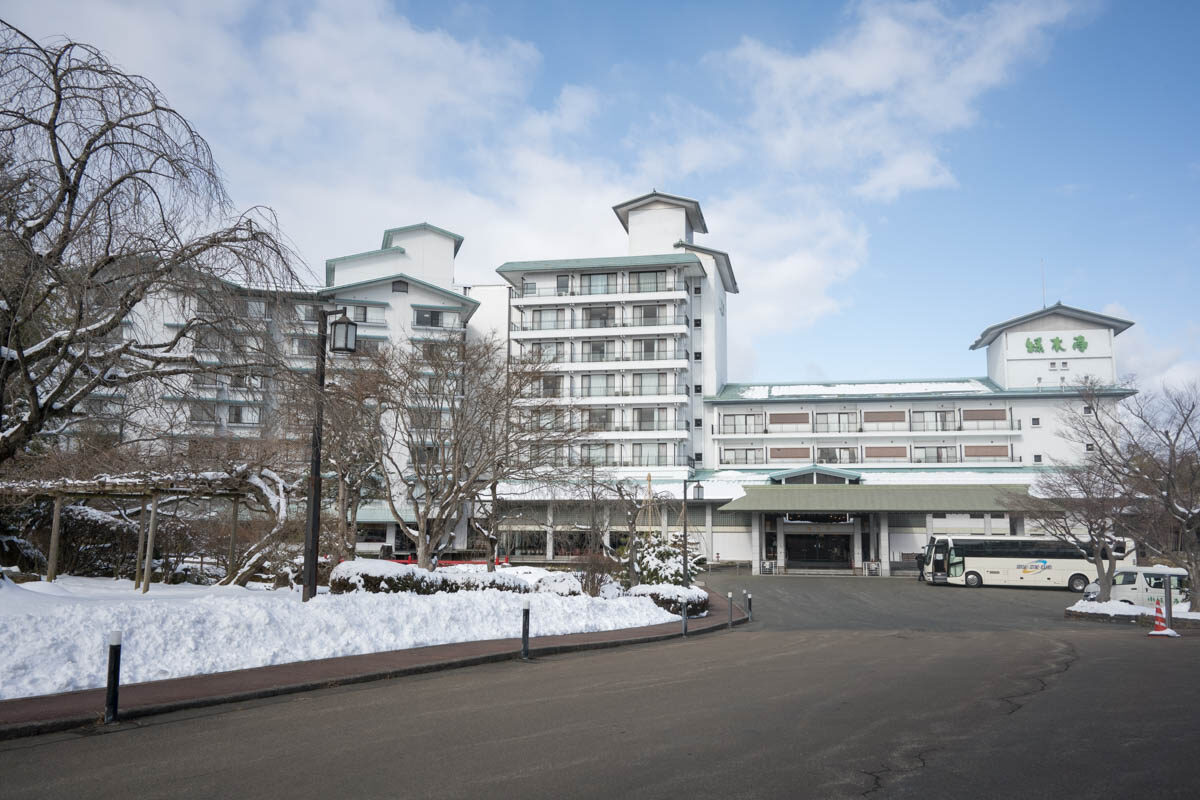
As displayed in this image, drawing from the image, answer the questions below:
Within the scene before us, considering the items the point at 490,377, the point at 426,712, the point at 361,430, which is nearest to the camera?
the point at 426,712

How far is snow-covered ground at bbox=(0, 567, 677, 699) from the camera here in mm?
10039

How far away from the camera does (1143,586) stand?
35781 millimetres

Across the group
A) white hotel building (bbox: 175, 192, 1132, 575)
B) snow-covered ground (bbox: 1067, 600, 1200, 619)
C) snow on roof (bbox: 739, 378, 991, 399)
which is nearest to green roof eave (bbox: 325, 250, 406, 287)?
white hotel building (bbox: 175, 192, 1132, 575)

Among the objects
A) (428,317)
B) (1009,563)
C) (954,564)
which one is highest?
(428,317)

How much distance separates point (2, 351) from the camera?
9688 millimetres

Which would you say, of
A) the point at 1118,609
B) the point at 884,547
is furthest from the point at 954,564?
the point at 1118,609

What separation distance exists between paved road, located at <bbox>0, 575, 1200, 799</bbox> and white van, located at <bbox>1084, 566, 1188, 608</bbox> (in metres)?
23.9

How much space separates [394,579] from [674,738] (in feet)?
38.3

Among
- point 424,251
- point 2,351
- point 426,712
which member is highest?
point 424,251

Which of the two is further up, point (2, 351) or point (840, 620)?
point (2, 351)

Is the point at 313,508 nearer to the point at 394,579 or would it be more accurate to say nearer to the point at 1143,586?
the point at 394,579

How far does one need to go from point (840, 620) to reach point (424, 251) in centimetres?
5461

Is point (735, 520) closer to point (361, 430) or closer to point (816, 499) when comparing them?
point (816, 499)

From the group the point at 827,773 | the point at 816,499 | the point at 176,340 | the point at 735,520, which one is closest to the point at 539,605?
the point at 176,340
